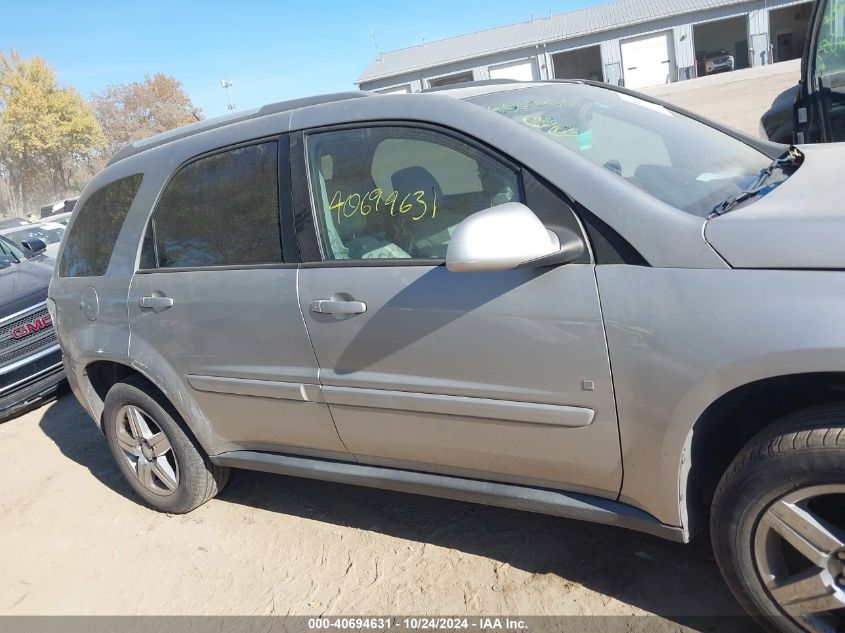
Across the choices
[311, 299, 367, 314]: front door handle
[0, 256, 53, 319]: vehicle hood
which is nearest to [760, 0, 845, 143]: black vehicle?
[311, 299, 367, 314]: front door handle

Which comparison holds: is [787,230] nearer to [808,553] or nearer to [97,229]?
[808,553]

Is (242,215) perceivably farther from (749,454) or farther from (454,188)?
(749,454)

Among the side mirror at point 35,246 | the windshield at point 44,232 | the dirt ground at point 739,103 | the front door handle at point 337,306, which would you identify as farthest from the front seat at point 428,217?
the windshield at point 44,232

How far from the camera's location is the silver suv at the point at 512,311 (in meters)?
1.92

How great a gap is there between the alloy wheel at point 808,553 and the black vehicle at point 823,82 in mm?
3618

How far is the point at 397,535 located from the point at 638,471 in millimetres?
1359

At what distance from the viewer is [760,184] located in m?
2.36

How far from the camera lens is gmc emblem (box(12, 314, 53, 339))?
570cm

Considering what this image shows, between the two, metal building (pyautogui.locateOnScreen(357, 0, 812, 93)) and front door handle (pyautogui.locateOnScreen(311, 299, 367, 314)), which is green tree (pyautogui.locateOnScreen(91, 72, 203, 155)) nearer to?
metal building (pyautogui.locateOnScreen(357, 0, 812, 93))

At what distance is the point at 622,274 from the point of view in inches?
82.4

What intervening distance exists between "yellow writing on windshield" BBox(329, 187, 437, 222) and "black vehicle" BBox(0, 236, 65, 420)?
4.16 meters

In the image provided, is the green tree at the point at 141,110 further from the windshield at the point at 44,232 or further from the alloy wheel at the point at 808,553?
the alloy wheel at the point at 808,553

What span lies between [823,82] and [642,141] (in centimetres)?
315

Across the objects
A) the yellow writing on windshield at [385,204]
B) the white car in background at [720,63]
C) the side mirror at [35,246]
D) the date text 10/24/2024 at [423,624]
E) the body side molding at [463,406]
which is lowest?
the white car in background at [720,63]
